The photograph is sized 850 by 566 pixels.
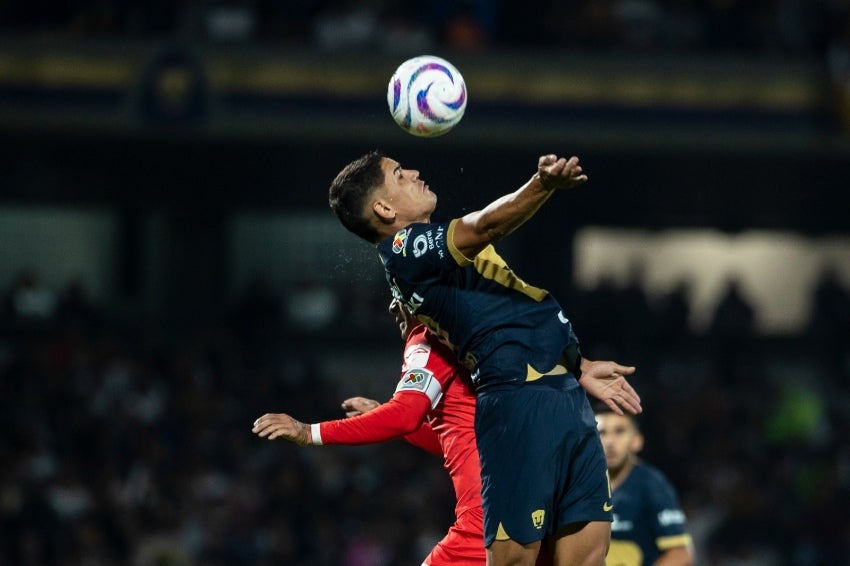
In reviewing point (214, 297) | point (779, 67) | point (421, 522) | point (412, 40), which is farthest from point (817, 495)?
point (214, 297)

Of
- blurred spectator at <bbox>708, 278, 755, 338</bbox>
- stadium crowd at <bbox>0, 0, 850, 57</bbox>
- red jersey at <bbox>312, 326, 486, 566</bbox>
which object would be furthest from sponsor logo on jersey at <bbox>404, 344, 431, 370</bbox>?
blurred spectator at <bbox>708, 278, 755, 338</bbox>

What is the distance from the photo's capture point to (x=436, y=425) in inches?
230

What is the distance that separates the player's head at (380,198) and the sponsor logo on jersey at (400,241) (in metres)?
0.17

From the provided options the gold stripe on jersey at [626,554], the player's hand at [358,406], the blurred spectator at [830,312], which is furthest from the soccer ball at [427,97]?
the blurred spectator at [830,312]

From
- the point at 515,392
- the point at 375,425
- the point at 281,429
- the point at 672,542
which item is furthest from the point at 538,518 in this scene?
the point at 672,542

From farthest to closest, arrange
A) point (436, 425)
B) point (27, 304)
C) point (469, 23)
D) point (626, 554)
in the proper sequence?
point (27, 304), point (469, 23), point (626, 554), point (436, 425)

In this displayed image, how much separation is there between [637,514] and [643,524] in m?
0.06

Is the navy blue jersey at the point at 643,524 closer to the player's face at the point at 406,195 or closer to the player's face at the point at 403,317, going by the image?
the player's face at the point at 403,317

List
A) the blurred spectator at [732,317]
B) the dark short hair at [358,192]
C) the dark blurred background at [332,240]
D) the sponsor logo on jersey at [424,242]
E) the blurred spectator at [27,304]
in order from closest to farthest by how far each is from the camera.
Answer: the sponsor logo on jersey at [424,242] → the dark short hair at [358,192] → the dark blurred background at [332,240] → the blurred spectator at [27,304] → the blurred spectator at [732,317]

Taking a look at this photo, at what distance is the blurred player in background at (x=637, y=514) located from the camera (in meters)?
7.02

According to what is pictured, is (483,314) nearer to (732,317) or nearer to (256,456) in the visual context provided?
Result: (256,456)

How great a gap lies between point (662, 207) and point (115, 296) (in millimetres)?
6889

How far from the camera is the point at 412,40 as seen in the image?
15789 mm

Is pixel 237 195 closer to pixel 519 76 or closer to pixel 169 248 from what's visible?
pixel 169 248
